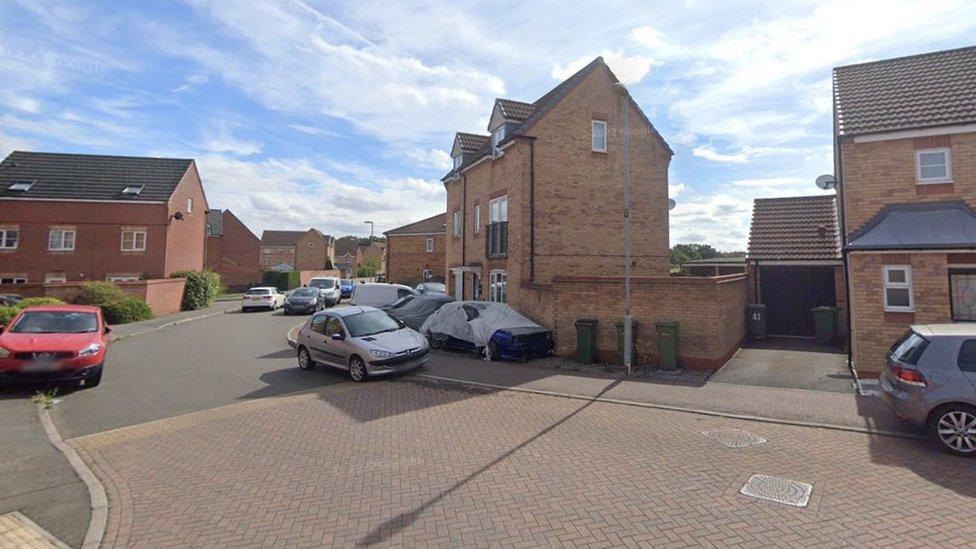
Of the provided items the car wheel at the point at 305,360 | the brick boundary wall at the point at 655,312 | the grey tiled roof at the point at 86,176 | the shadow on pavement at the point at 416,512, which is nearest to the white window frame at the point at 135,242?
the grey tiled roof at the point at 86,176

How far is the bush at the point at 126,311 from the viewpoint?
20719mm

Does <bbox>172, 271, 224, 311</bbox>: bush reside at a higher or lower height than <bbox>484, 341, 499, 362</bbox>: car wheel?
higher

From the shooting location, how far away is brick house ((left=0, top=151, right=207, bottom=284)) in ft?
92.9

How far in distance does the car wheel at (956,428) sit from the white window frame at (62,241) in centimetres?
3840

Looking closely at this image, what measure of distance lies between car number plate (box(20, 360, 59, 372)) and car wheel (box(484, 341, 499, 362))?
8.47 metres

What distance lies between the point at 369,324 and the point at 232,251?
164 feet

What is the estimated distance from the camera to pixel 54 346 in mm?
8656

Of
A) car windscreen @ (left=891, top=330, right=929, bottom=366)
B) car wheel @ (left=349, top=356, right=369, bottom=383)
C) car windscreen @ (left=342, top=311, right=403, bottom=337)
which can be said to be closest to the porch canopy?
car windscreen @ (left=891, top=330, right=929, bottom=366)

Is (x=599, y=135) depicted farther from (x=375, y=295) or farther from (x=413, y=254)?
(x=413, y=254)

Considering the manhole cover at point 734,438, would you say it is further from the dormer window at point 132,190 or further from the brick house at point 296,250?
the brick house at point 296,250

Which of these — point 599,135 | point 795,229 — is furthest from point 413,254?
point 795,229

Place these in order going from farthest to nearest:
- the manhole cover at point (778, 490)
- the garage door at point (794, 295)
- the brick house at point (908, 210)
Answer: the garage door at point (794, 295) < the brick house at point (908, 210) < the manhole cover at point (778, 490)

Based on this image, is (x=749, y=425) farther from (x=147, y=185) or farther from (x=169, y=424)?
(x=147, y=185)

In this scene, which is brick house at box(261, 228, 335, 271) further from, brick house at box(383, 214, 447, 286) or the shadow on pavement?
the shadow on pavement
